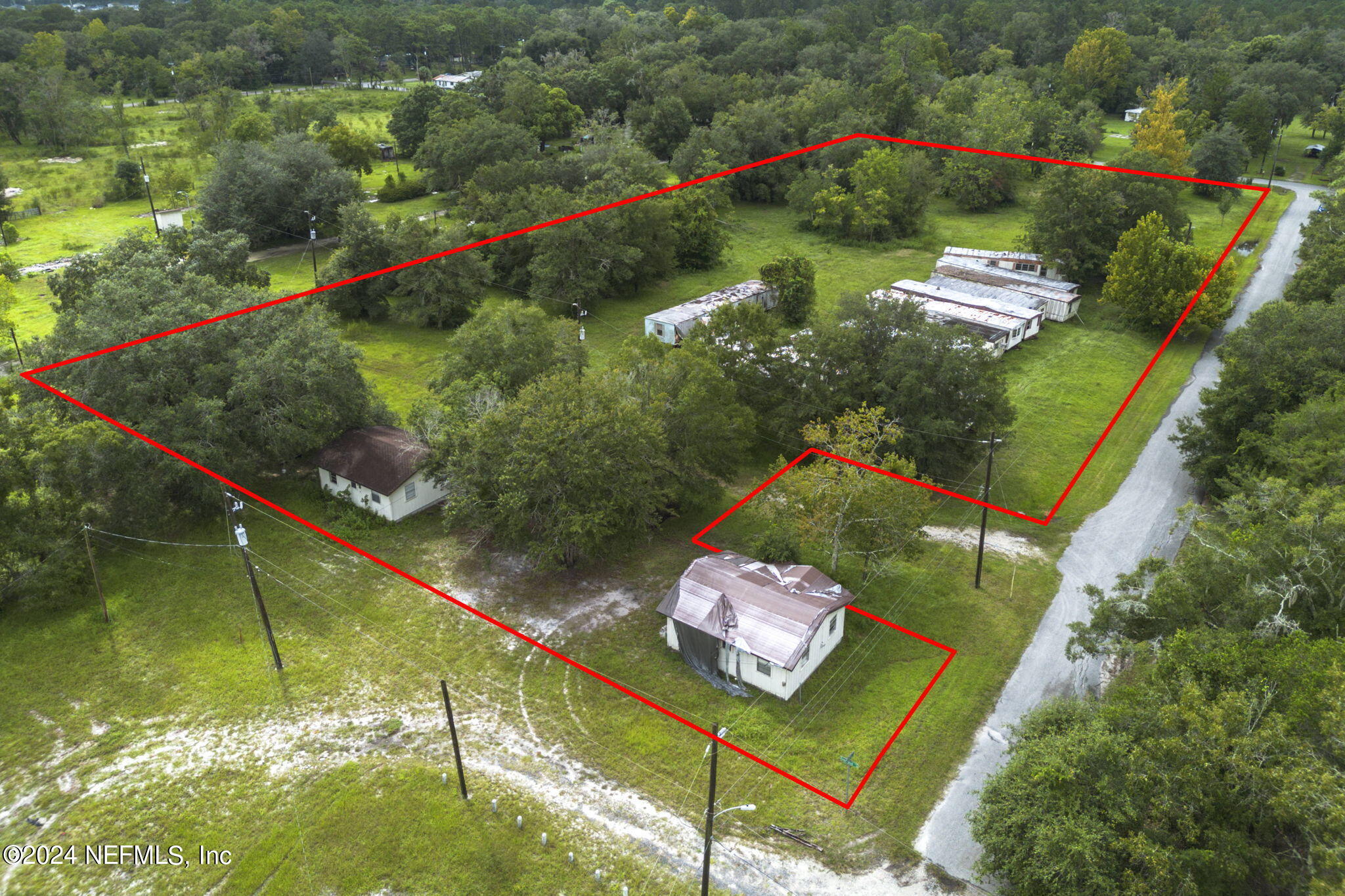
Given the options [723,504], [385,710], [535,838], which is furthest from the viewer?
[723,504]

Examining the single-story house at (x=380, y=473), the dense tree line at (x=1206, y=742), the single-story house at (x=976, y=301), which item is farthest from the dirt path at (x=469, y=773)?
the single-story house at (x=976, y=301)

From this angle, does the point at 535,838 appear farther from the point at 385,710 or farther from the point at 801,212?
the point at 801,212

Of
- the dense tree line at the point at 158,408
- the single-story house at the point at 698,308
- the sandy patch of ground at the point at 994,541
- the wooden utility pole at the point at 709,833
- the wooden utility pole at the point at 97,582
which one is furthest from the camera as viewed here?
the single-story house at the point at 698,308

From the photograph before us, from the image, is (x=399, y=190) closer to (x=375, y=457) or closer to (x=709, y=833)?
(x=375, y=457)

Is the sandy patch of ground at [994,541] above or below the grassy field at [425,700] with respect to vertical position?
below

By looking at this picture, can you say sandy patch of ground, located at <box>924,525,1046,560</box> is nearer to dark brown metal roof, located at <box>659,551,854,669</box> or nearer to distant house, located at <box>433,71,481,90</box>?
dark brown metal roof, located at <box>659,551,854,669</box>

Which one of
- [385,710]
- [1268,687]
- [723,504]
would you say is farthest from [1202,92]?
[385,710]

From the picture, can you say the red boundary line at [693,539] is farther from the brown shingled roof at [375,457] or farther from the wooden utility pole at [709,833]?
the brown shingled roof at [375,457]
